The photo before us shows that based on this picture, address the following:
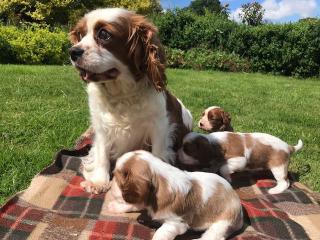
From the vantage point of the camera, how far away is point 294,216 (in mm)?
4121

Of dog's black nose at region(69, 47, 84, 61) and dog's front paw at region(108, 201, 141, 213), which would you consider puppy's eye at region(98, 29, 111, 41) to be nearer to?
dog's black nose at region(69, 47, 84, 61)

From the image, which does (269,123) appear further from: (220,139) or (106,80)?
(106,80)

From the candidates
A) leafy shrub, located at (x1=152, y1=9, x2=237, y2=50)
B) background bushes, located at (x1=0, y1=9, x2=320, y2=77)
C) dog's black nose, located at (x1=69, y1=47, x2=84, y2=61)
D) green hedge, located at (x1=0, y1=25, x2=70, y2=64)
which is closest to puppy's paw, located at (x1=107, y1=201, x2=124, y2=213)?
dog's black nose, located at (x1=69, y1=47, x2=84, y2=61)

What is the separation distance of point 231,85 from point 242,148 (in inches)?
319

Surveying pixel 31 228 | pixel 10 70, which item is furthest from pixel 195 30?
pixel 31 228

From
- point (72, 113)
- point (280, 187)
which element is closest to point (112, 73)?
point (280, 187)

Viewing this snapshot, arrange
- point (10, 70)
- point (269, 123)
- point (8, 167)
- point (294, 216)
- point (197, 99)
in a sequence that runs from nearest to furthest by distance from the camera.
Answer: point (294, 216)
point (8, 167)
point (269, 123)
point (197, 99)
point (10, 70)

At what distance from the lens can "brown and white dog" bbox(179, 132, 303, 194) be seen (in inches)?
191

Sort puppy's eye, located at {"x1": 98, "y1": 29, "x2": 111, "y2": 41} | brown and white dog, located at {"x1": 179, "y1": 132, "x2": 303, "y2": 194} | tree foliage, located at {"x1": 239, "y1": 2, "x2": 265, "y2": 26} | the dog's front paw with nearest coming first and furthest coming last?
1. the dog's front paw
2. puppy's eye, located at {"x1": 98, "y1": 29, "x2": 111, "y2": 41}
3. brown and white dog, located at {"x1": 179, "y1": 132, "x2": 303, "y2": 194}
4. tree foliage, located at {"x1": 239, "y1": 2, "x2": 265, "y2": 26}

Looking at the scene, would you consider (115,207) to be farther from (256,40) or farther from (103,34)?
(256,40)

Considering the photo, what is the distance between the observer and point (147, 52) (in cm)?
427

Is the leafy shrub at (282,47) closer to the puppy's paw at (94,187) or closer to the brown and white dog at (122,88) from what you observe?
the brown and white dog at (122,88)

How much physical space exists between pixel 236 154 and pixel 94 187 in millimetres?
1425

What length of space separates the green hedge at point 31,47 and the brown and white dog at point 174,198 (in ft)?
41.7
